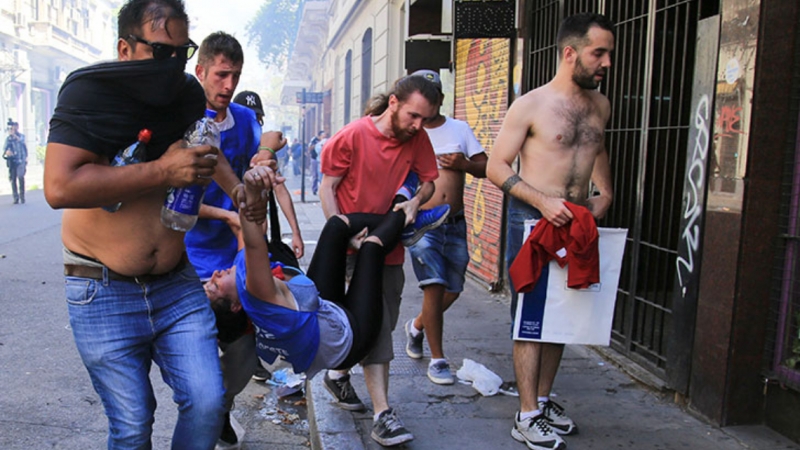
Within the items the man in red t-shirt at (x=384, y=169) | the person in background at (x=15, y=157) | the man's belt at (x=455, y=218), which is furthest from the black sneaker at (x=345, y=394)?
the person in background at (x=15, y=157)

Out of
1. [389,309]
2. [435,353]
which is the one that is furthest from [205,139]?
[435,353]

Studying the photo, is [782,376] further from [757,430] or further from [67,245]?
[67,245]

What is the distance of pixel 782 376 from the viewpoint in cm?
336

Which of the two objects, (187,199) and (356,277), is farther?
(356,277)

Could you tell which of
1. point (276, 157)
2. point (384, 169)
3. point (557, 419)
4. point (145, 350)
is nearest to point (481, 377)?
point (557, 419)

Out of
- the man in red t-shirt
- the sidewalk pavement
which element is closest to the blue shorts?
the sidewalk pavement

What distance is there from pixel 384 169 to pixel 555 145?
0.89m

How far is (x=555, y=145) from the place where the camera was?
338cm

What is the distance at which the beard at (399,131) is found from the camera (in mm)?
3453

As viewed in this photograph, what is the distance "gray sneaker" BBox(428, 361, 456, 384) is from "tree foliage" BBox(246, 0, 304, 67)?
59.5 m

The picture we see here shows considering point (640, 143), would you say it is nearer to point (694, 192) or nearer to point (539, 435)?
point (694, 192)

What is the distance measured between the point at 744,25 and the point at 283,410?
3444 millimetres

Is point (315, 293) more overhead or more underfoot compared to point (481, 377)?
more overhead

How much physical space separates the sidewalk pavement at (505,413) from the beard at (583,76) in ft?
5.89
